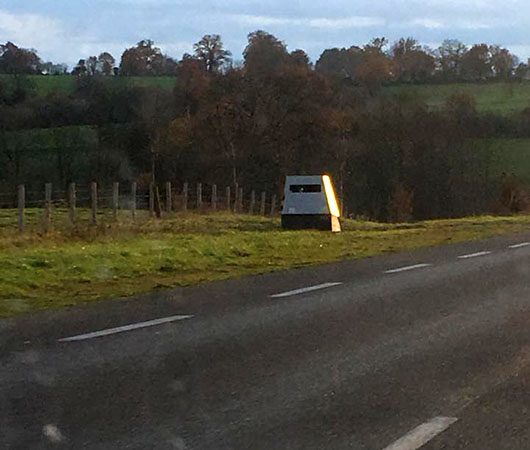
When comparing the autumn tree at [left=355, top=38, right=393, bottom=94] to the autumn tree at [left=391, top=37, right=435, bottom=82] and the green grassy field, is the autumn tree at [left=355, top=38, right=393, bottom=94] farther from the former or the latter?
the green grassy field

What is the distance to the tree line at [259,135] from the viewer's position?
63.8m

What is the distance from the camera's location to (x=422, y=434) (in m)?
6.48

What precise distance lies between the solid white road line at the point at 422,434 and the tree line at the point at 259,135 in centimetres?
5330

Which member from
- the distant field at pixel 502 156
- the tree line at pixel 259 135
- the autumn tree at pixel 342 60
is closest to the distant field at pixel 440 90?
the tree line at pixel 259 135

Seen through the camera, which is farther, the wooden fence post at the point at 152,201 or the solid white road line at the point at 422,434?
the wooden fence post at the point at 152,201

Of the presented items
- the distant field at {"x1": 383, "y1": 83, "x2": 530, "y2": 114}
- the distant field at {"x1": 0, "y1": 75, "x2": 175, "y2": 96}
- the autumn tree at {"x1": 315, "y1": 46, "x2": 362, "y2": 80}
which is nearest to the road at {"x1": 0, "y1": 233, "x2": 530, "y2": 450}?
the distant field at {"x1": 0, "y1": 75, "x2": 175, "y2": 96}

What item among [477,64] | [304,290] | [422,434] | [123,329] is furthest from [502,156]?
[422,434]

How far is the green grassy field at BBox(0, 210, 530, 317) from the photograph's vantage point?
48.1 ft

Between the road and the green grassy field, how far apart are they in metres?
1.49

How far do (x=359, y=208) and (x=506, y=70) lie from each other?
144ft

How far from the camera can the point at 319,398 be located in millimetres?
7473

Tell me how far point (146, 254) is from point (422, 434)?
13.3m

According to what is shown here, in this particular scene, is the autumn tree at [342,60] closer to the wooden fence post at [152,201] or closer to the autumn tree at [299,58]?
the autumn tree at [299,58]

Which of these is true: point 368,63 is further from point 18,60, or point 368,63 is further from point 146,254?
point 146,254
